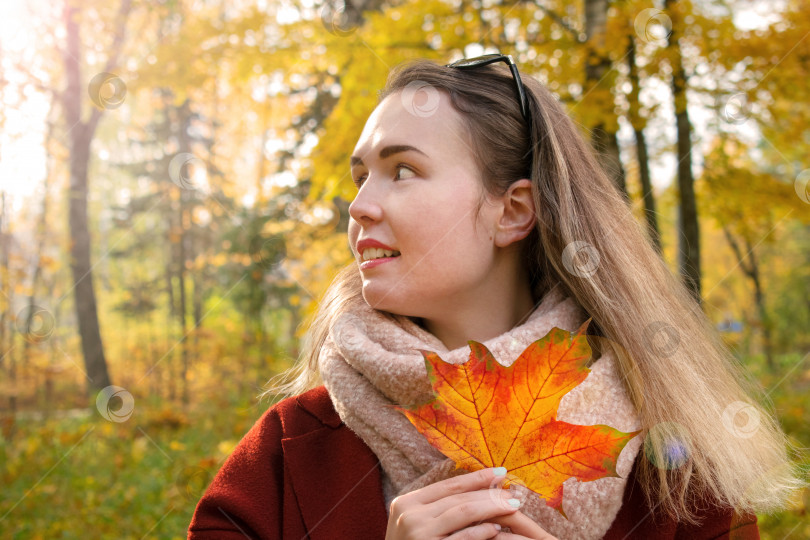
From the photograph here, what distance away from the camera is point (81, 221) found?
10.2m

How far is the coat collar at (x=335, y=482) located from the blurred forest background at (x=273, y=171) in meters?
0.91

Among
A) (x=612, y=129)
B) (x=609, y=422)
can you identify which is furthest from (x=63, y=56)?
(x=609, y=422)

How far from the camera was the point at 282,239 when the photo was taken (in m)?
7.83

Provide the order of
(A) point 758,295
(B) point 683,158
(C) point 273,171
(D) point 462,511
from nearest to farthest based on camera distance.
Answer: (D) point 462,511 → (B) point 683,158 → (C) point 273,171 → (A) point 758,295

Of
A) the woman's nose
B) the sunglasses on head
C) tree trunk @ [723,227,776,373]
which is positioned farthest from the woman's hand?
tree trunk @ [723,227,776,373]

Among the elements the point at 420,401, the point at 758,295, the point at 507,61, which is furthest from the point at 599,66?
the point at 758,295

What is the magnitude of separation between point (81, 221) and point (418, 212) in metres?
10.2

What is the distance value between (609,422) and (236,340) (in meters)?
11.0

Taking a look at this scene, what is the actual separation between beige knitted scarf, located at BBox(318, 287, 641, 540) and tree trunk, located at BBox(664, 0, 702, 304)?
8.84 ft

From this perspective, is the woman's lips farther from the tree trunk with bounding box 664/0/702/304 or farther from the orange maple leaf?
the tree trunk with bounding box 664/0/702/304

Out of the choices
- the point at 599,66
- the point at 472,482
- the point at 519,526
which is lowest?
the point at 519,526

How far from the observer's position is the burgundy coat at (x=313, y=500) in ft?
4.77

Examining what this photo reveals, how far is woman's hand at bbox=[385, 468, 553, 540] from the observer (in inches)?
41.8

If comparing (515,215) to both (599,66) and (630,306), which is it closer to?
(630,306)
